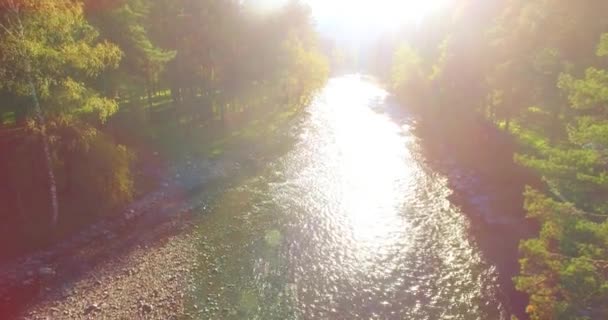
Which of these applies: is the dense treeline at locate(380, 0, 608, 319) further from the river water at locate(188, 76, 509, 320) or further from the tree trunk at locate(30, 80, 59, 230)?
the tree trunk at locate(30, 80, 59, 230)

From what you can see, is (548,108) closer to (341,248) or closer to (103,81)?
(341,248)

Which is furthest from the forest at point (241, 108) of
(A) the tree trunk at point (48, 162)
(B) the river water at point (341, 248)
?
(B) the river water at point (341, 248)

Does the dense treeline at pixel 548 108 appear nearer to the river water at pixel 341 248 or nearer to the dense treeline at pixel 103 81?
the river water at pixel 341 248

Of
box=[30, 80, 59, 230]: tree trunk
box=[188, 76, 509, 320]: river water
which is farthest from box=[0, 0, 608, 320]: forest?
box=[188, 76, 509, 320]: river water

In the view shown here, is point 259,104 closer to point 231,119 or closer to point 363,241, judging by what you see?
point 231,119

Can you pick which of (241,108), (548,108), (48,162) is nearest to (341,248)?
(48,162)
